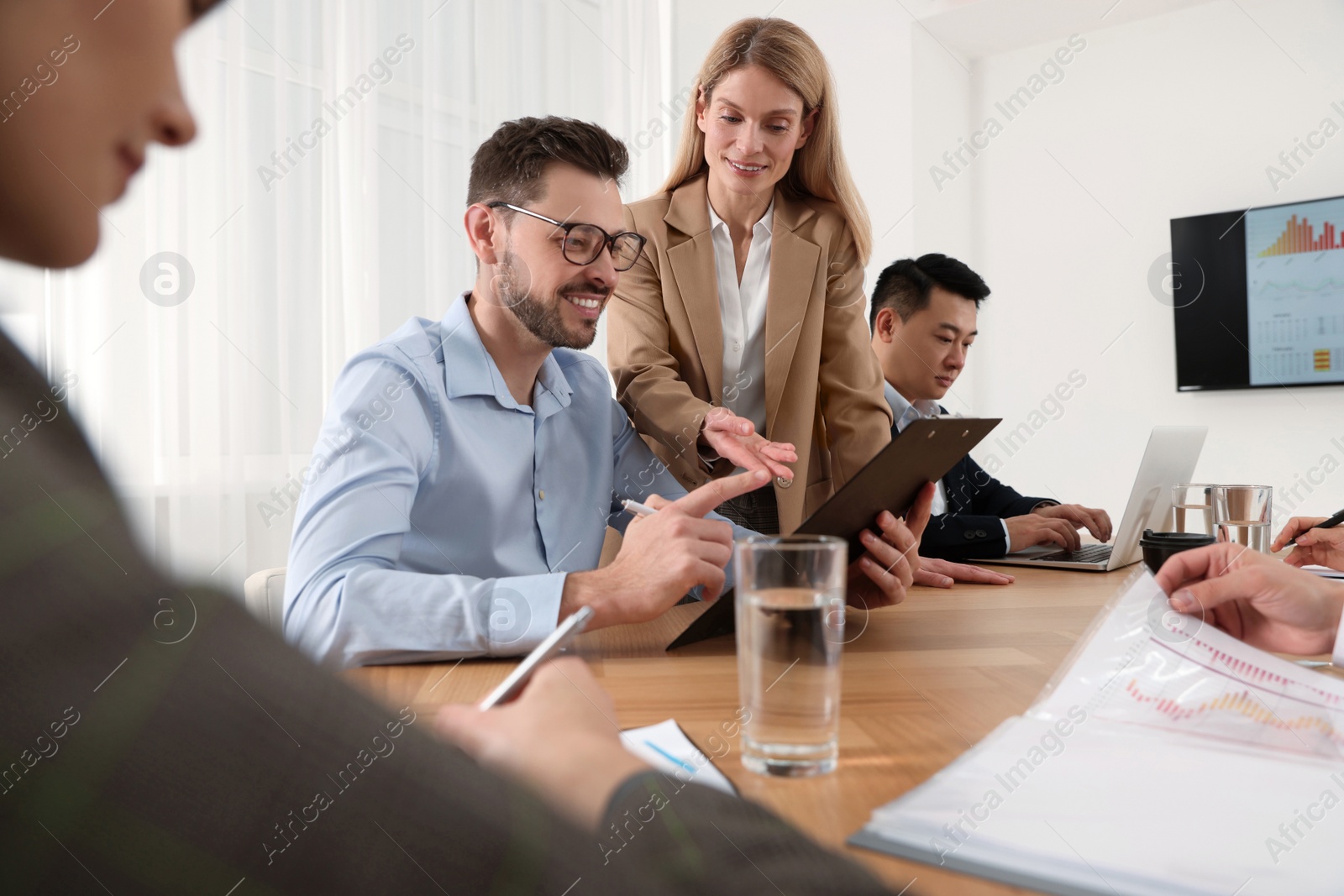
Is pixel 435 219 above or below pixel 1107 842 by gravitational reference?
above

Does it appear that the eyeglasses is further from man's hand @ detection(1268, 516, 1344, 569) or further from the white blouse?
man's hand @ detection(1268, 516, 1344, 569)

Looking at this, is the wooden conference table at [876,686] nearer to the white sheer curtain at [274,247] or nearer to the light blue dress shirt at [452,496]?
the light blue dress shirt at [452,496]

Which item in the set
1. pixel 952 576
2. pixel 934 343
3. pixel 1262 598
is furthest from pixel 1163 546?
pixel 934 343

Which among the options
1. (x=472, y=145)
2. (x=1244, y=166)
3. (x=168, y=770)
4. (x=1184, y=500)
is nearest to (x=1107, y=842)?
(x=168, y=770)

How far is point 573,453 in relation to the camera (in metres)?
1.56

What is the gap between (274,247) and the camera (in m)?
2.53

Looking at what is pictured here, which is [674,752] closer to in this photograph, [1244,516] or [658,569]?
[658,569]

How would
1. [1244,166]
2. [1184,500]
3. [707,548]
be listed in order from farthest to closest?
[1244,166]
[1184,500]
[707,548]

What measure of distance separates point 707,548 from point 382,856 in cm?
82

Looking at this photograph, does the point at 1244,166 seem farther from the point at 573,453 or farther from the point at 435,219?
the point at 573,453

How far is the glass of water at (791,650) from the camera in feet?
1.83

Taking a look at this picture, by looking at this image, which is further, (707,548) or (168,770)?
(707,548)

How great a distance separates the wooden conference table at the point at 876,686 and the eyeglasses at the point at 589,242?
2.11 ft

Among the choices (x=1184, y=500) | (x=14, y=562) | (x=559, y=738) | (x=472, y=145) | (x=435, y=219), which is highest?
(x=472, y=145)
